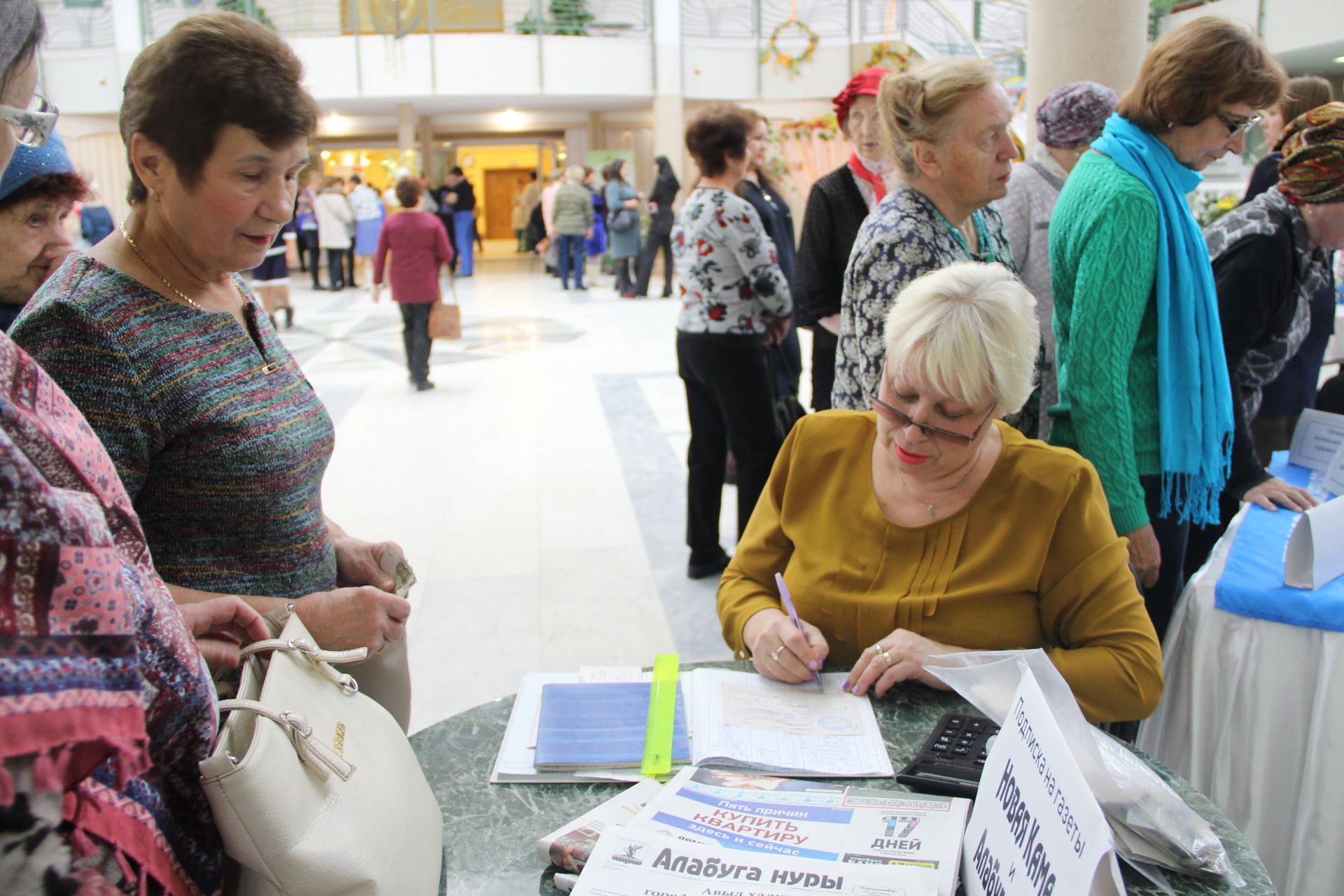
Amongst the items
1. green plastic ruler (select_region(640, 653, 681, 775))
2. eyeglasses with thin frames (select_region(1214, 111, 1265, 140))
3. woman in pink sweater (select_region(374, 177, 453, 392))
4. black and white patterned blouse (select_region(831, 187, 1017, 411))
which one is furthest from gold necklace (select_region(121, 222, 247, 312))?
woman in pink sweater (select_region(374, 177, 453, 392))

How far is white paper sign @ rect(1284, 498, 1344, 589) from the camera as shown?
1852 millimetres

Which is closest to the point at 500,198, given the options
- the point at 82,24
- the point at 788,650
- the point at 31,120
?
the point at 82,24

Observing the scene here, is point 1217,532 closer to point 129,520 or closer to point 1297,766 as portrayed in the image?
point 1297,766

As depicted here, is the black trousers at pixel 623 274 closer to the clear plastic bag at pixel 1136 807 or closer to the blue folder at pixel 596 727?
the blue folder at pixel 596 727

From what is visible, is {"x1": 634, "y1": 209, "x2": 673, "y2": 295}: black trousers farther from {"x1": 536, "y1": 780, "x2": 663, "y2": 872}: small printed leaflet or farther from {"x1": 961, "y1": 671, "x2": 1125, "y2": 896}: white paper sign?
{"x1": 961, "y1": 671, "x2": 1125, "y2": 896}: white paper sign

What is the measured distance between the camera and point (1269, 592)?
6.19 ft

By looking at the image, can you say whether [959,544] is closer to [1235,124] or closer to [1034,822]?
[1034,822]

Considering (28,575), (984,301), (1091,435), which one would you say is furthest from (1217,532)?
(28,575)

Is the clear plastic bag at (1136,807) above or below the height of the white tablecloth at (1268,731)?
above

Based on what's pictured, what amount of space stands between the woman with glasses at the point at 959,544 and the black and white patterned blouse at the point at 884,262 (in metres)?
0.38

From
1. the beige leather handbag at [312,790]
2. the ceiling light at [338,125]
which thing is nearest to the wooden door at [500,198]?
the ceiling light at [338,125]

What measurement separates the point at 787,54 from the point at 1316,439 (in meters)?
16.4

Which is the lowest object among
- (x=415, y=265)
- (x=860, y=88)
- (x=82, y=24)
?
(x=415, y=265)

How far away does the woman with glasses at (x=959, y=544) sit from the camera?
1562mm
